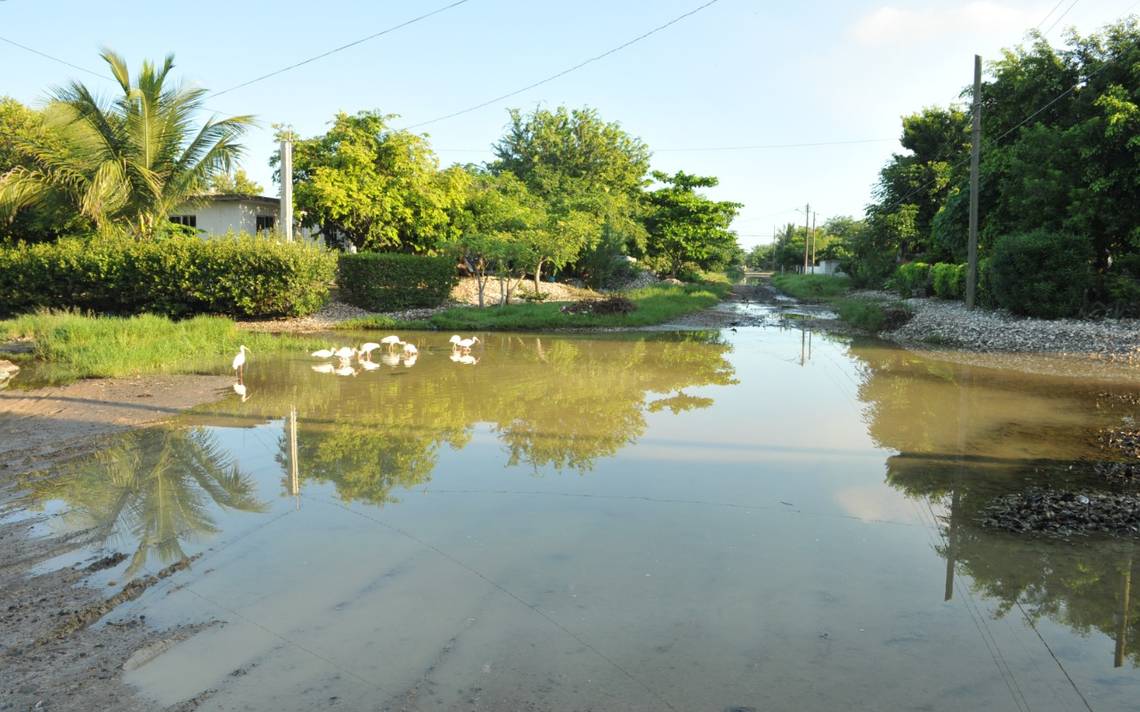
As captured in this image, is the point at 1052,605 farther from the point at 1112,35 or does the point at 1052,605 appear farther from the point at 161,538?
the point at 1112,35

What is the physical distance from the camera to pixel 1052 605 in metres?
4.11

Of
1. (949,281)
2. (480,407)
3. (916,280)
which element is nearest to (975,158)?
(949,281)

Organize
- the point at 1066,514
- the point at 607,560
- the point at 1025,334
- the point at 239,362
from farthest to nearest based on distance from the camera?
the point at 1025,334
the point at 239,362
the point at 1066,514
the point at 607,560

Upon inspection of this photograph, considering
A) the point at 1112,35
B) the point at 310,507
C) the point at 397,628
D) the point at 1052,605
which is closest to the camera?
the point at 397,628

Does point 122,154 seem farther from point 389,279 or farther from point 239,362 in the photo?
point 239,362

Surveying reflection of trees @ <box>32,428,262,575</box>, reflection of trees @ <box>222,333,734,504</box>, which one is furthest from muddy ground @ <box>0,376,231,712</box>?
reflection of trees @ <box>222,333,734,504</box>

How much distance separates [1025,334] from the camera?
1698 centimetres

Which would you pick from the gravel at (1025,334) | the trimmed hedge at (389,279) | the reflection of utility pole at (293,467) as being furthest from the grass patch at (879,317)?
the reflection of utility pole at (293,467)

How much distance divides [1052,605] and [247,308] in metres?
20.8

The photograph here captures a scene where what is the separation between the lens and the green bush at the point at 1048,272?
59.2 feet

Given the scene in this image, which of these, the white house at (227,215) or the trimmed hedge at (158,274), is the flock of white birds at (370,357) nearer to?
the trimmed hedge at (158,274)

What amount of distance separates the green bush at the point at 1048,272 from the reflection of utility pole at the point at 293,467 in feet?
59.0

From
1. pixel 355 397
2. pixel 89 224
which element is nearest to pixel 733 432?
pixel 355 397

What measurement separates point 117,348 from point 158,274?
974 cm
